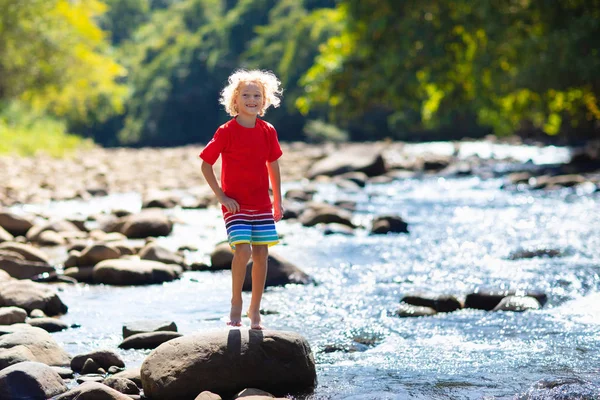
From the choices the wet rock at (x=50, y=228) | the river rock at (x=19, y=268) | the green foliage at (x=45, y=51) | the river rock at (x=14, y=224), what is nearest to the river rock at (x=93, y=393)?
the river rock at (x=19, y=268)

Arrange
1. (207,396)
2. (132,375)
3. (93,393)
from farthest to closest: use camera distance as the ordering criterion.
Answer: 1. (132,375)
2. (207,396)
3. (93,393)

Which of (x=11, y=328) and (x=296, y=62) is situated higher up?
(x=296, y=62)

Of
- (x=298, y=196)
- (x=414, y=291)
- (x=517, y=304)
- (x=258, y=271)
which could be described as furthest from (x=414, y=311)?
(x=298, y=196)

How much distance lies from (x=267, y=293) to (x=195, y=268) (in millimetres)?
1350

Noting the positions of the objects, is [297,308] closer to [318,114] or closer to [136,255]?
[136,255]

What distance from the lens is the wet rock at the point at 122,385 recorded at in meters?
4.23

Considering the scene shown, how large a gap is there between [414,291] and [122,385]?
279 centimetres

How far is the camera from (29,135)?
2944cm

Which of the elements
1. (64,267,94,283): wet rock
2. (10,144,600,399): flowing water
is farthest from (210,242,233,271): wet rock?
(64,267,94,283): wet rock

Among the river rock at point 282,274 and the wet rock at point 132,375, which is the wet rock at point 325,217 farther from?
the wet rock at point 132,375

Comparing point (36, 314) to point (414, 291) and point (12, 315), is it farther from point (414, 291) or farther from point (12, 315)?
point (414, 291)

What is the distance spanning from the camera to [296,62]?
42938 millimetres

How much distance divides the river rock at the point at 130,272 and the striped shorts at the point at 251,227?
8.64ft

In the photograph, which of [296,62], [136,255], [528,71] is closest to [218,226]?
[136,255]
